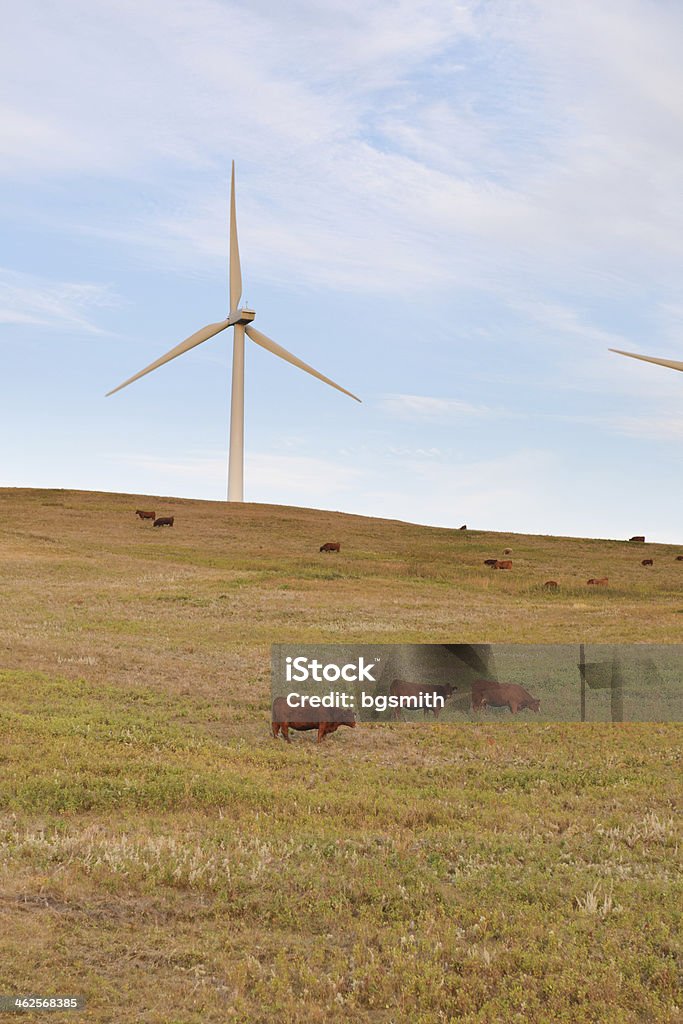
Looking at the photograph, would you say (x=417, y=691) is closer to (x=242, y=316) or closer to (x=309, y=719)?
(x=309, y=719)

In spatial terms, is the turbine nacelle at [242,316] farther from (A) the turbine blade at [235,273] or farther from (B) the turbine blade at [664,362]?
(B) the turbine blade at [664,362]

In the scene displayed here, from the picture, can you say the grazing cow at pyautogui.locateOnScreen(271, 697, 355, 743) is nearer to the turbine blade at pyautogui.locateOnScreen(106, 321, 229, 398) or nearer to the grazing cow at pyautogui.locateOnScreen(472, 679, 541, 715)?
the grazing cow at pyautogui.locateOnScreen(472, 679, 541, 715)

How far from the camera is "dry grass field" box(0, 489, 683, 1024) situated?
802 cm

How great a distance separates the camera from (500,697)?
21.1m

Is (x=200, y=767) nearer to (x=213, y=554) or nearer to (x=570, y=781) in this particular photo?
(x=570, y=781)

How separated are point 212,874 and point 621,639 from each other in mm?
25188

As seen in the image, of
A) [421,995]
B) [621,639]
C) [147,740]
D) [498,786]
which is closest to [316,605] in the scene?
[621,639]

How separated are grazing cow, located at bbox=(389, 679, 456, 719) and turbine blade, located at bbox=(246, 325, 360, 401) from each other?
2567 inches

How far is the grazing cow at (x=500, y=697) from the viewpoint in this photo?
21031 mm

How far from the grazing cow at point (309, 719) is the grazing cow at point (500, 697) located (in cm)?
376

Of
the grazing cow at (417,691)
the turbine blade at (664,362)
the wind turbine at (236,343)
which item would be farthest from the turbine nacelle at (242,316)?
the grazing cow at (417,691)

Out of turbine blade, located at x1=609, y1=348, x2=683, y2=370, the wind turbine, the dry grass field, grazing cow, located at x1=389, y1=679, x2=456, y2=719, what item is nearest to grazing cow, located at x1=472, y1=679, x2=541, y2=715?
grazing cow, located at x1=389, y1=679, x2=456, y2=719

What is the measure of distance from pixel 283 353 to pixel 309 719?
74.4 metres

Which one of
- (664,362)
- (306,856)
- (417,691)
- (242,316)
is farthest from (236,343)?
(306,856)
